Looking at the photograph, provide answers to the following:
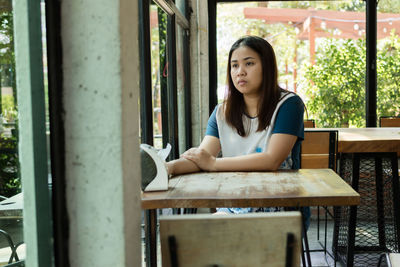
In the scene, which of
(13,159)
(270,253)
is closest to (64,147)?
(13,159)

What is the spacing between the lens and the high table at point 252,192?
142 centimetres

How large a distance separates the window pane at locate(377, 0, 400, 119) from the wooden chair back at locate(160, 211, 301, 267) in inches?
174

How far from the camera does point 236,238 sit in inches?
42.0

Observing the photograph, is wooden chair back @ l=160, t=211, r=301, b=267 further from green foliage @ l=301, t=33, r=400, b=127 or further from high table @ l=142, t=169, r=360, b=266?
green foliage @ l=301, t=33, r=400, b=127

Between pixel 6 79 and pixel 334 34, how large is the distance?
459 centimetres

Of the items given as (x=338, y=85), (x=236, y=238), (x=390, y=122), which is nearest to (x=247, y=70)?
(x=236, y=238)

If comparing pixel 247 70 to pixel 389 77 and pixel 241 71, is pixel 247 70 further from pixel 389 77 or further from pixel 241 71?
pixel 389 77

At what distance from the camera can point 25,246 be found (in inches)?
49.1

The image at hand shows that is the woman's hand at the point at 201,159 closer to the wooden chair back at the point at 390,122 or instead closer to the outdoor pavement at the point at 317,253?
the outdoor pavement at the point at 317,253

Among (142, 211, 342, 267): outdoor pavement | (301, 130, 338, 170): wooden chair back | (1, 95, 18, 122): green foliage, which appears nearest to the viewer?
(1, 95, 18, 122): green foliage

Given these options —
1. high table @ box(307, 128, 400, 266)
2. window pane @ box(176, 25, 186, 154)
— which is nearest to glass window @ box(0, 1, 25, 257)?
high table @ box(307, 128, 400, 266)

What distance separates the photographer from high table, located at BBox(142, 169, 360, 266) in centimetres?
142

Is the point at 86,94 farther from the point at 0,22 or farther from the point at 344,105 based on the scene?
the point at 344,105

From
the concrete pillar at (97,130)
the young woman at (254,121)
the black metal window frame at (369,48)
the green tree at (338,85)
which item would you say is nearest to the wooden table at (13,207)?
the concrete pillar at (97,130)
